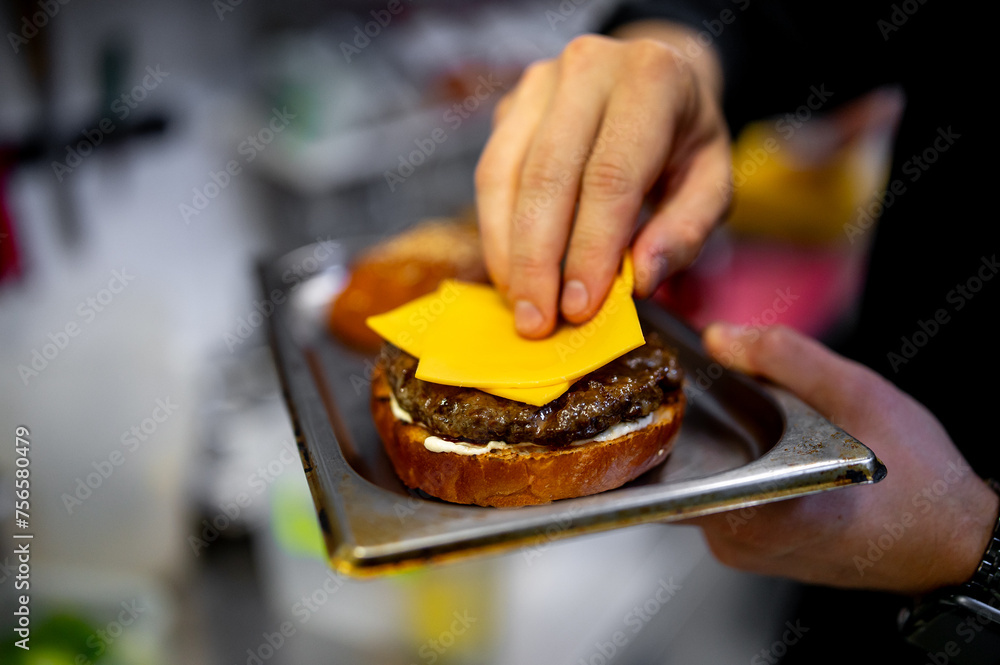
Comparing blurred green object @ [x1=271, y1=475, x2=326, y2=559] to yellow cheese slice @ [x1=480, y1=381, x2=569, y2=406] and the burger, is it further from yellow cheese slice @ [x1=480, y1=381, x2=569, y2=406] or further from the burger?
yellow cheese slice @ [x1=480, y1=381, x2=569, y2=406]

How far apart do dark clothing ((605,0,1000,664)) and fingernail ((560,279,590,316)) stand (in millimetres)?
1006

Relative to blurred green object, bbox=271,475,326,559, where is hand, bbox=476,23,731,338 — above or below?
above

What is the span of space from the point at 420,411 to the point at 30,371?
150 cm

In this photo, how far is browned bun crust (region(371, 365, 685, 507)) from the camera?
1.18m

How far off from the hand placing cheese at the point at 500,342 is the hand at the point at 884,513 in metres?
0.37

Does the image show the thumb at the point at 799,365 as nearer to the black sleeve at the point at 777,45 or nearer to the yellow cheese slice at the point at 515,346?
the yellow cheese slice at the point at 515,346

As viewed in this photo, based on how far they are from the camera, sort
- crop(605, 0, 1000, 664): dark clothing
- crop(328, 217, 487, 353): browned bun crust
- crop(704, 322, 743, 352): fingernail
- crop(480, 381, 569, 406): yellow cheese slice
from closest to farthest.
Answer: crop(480, 381, 569, 406): yellow cheese slice, crop(704, 322, 743, 352): fingernail, crop(605, 0, 1000, 664): dark clothing, crop(328, 217, 487, 353): browned bun crust

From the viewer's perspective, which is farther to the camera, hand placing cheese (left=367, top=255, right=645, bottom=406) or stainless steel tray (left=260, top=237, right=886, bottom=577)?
hand placing cheese (left=367, top=255, right=645, bottom=406)

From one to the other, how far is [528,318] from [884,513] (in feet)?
2.44

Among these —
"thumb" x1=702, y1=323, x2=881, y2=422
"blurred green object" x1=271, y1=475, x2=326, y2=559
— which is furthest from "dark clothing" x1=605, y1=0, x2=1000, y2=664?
"blurred green object" x1=271, y1=475, x2=326, y2=559

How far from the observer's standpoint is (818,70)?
80.7 inches

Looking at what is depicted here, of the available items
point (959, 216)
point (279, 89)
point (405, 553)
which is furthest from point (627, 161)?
point (279, 89)

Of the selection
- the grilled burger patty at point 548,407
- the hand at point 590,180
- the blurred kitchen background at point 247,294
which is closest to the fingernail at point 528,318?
the hand at point 590,180

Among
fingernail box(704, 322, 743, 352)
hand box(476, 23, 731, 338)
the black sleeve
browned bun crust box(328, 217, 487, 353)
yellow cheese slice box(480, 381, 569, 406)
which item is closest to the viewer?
yellow cheese slice box(480, 381, 569, 406)
